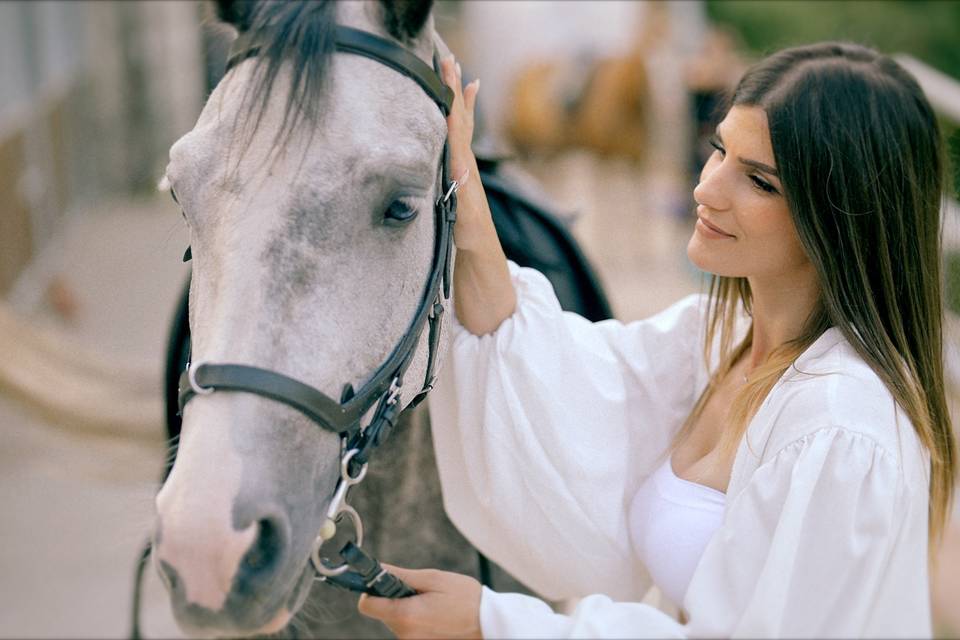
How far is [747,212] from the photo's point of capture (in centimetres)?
126

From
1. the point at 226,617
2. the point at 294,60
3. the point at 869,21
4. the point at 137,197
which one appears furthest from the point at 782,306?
the point at 869,21

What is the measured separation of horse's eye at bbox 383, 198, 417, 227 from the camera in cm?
113

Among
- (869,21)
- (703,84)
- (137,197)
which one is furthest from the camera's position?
(869,21)

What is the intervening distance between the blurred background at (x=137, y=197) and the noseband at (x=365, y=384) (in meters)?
0.29

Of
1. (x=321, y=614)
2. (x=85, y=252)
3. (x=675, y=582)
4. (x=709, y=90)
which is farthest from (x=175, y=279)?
(x=675, y=582)

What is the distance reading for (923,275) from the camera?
4.11 feet

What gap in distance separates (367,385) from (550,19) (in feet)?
28.8

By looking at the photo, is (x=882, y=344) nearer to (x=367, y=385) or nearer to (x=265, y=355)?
(x=367, y=385)

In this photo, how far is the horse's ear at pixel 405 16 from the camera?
1193 millimetres

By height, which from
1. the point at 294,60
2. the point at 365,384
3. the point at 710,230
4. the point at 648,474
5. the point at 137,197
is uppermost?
the point at 294,60

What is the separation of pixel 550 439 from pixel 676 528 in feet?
0.72

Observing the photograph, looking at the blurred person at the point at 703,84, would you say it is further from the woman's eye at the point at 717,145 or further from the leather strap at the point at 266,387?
the leather strap at the point at 266,387

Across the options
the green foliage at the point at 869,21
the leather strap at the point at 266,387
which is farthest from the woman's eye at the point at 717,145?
the green foliage at the point at 869,21

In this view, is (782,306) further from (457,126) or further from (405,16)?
(405,16)
